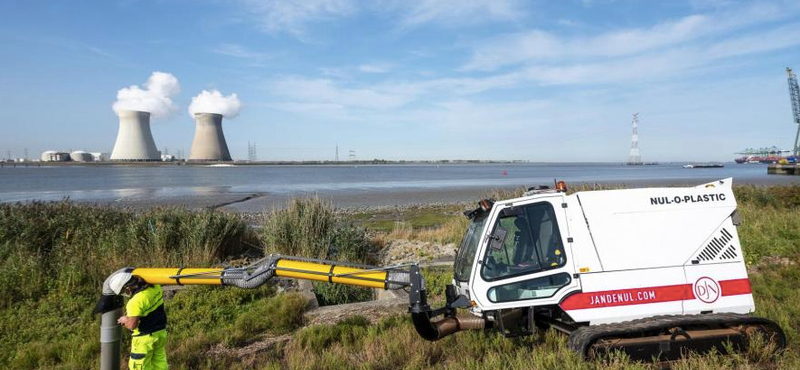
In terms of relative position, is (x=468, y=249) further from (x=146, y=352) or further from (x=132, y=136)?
(x=132, y=136)

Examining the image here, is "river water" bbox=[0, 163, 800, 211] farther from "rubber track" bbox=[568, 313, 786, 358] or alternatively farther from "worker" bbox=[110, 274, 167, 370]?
"rubber track" bbox=[568, 313, 786, 358]

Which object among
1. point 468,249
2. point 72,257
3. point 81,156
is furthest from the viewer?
point 81,156

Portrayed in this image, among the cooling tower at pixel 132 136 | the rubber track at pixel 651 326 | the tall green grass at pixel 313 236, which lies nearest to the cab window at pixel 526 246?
the rubber track at pixel 651 326

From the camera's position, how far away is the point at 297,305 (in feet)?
25.7

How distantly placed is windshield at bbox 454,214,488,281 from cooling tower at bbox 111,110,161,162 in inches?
4794

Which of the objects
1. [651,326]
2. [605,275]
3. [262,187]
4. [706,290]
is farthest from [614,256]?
[262,187]


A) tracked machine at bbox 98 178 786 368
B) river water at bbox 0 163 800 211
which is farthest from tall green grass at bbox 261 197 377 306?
river water at bbox 0 163 800 211

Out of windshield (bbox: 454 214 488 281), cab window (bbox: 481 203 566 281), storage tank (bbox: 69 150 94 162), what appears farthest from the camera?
storage tank (bbox: 69 150 94 162)

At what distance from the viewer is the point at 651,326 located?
5.20 m

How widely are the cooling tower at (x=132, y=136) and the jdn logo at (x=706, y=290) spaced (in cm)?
12372

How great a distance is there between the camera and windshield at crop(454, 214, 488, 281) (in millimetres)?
5922

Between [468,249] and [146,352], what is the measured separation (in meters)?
3.70

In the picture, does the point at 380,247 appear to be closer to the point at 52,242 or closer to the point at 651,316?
the point at 52,242

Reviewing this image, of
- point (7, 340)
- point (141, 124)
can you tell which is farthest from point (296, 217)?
point (141, 124)
